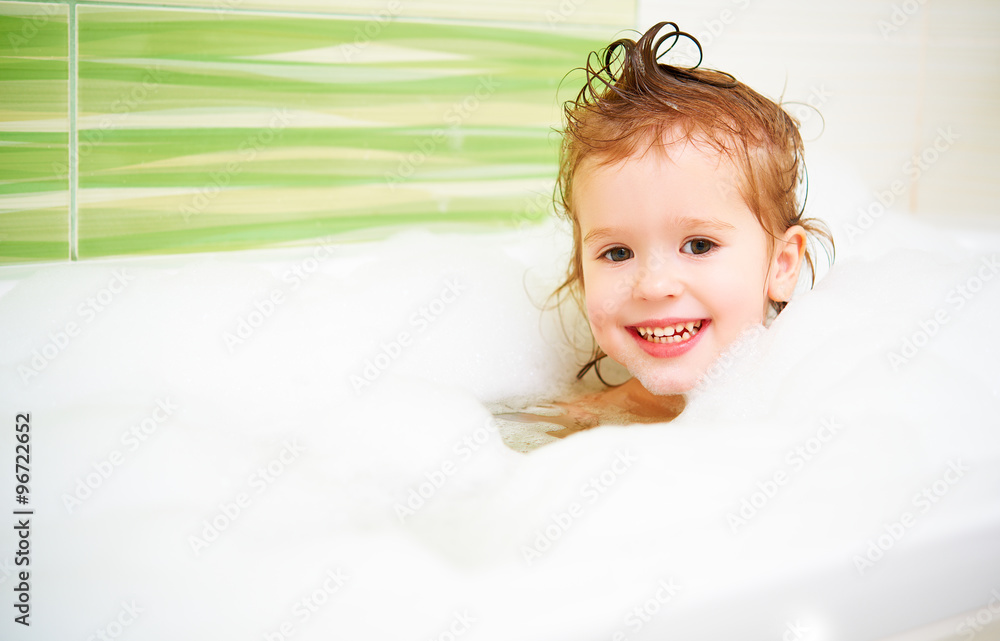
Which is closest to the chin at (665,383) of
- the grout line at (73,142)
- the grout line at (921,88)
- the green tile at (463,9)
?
the green tile at (463,9)

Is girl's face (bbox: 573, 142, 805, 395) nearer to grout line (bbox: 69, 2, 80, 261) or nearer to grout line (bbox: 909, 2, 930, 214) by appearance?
grout line (bbox: 69, 2, 80, 261)

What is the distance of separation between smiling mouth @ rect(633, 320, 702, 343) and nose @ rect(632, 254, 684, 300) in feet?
0.19

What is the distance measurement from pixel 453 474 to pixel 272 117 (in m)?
0.75

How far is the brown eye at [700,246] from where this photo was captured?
1.04m

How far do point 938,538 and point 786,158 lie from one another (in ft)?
1.84

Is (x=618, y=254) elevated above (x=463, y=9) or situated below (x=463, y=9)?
below

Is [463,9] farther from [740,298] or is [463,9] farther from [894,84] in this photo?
[894,84]

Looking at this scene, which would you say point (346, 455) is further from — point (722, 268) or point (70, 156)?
point (70, 156)

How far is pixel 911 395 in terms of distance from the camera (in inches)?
33.9

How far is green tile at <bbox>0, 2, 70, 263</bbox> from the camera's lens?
121 centimetres

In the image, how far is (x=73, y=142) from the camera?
127cm

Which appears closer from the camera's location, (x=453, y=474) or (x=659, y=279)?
(x=453, y=474)

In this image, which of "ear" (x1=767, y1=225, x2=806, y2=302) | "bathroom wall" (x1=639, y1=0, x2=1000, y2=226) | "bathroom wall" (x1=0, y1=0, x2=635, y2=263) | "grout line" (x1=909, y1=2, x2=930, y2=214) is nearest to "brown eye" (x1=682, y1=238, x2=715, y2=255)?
"ear" (x1=767, y1=225, x2=806, y2=302)

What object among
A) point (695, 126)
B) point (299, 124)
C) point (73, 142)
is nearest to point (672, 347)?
point (695, 126)
